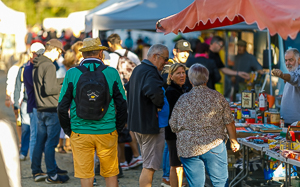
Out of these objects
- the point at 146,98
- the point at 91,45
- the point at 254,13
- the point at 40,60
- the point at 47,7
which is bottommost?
the point at 146,98

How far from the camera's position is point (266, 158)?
5.76 m

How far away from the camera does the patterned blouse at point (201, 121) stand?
169 inches

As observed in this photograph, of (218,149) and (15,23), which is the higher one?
(15,23)

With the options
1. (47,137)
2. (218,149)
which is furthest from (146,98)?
(47,137)

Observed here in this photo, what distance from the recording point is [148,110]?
4.99 metres

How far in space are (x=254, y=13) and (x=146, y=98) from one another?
1.72 metres

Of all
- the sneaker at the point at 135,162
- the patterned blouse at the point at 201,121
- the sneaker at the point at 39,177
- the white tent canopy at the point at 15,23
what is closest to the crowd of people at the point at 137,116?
the patterned blouse at the point at 201,121

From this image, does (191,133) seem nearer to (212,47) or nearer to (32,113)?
(32,113)

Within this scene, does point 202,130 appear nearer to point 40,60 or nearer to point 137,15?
point 40,60

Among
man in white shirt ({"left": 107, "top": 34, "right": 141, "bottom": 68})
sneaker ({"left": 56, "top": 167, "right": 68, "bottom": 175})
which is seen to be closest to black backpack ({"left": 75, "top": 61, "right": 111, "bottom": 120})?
sneaker ({"left": 56, "top": 167, "right": 68, "bottom": 175})

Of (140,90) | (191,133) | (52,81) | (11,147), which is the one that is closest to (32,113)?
(52,81)

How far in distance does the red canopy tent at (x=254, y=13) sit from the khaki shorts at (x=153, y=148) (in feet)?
3.93

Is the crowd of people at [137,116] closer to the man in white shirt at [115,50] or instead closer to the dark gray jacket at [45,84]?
the dark gray jacket at [45,84]

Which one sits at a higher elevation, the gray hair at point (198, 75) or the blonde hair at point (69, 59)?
the blonde hair at point (69, 59)
